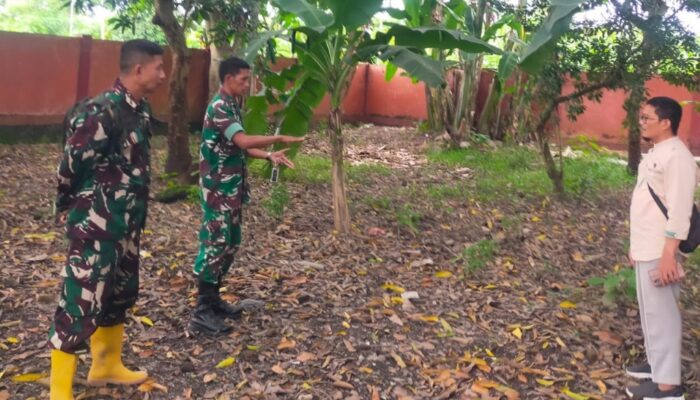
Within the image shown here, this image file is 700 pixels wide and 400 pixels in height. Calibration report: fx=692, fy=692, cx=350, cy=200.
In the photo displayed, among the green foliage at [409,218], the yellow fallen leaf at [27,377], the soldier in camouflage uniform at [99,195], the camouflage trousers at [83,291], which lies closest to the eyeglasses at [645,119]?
the soldier in camouflage uniform at [99,195]

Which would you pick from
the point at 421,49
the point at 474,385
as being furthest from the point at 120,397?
the point at 421,49

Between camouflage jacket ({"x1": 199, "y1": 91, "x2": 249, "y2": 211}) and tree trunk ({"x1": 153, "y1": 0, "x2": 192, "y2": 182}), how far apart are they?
9.59ft

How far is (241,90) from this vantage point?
4.21 m

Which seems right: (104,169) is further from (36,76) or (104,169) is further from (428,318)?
(36,76)

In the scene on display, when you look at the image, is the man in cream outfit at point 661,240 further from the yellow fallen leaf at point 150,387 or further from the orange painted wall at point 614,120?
the orange painted wall at point 614,120

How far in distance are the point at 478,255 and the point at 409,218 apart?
1.03m

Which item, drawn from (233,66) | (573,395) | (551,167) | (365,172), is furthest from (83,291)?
(365,172)

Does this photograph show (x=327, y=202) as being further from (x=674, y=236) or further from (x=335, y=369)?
(x=674, y=236)

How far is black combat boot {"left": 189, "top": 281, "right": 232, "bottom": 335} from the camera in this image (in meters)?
4.17

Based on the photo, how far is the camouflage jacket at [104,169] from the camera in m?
3.15

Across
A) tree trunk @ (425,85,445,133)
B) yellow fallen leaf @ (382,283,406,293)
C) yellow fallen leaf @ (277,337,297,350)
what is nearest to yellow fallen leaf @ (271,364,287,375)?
yellow fallen leaf @ (277,337,297,350)

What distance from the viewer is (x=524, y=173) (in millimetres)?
9188

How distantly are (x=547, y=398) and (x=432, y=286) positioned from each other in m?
1.60

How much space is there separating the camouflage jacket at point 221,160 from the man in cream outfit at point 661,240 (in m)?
2.26
